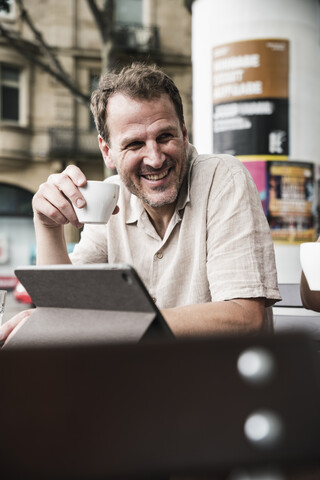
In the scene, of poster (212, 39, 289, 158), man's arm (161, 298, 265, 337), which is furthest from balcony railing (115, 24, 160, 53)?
man's arm (161, 298, 265, 337)

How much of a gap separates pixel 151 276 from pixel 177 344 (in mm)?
1494

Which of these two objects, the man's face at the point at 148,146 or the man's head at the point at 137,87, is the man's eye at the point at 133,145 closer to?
the man's face at the point at 148,146

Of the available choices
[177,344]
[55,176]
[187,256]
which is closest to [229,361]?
[177,344]

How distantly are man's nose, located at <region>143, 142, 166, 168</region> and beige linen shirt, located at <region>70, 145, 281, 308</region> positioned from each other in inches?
5.0

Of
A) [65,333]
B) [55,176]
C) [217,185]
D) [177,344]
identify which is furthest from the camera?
[217,185]

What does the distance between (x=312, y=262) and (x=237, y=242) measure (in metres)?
0.56

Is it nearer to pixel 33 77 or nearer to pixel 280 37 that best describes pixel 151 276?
pixel 280 37

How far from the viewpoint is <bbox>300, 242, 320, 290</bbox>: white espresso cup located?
1.20 m

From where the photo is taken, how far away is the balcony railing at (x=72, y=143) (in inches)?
680

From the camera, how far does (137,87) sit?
188cm

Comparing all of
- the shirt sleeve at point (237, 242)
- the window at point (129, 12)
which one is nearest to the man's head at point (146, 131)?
the shirt sleeve at point (237, 242)

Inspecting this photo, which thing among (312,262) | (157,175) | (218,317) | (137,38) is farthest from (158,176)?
(137,38)

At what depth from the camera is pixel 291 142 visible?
3902 millimetres

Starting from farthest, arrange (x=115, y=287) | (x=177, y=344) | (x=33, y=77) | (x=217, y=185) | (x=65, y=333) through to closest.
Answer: (x=33, y=77) < (x=217, y=185) < (x=65, y=333) < (x=115, y=287) < (x=177, y=344)
